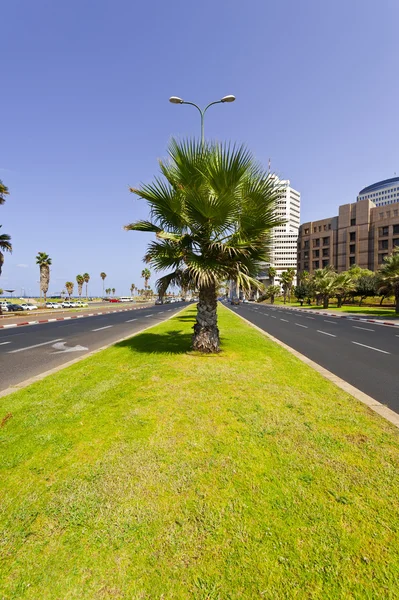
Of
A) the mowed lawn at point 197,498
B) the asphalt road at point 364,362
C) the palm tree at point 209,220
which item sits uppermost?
the palm tree at point 209,220

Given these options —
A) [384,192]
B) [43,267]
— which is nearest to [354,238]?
[43,267]

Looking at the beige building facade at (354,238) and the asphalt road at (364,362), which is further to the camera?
the beige building facade at (354,238)

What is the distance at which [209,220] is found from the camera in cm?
717

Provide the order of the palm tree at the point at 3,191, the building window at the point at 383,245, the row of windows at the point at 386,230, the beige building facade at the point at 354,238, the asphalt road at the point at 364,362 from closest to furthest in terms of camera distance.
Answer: the asphalt road at the point at 364,362 → the palm tree at the point at 3,191 → the row of windows at the point at 386,230 → the building window at the point at 383,245 → the beige building facade at the point at 354,238

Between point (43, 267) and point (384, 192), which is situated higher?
point (384, 192)

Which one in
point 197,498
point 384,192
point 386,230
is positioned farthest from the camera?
point 384,192

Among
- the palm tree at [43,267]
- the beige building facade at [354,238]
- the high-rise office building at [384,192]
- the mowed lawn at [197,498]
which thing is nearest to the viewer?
the mowed lawn at [197,498]

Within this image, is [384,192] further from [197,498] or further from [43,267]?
[197,498]

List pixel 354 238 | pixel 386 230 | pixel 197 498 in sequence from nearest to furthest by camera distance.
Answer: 1. pixel 197 498
2. pixel 386 230
3. pixel 354 238

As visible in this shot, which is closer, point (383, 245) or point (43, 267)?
point (43, 267)

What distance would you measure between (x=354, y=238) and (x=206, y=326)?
92.7 m

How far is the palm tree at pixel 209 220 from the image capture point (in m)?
6.85

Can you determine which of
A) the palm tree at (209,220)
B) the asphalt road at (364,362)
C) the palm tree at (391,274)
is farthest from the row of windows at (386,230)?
the palm tree at (209,220)

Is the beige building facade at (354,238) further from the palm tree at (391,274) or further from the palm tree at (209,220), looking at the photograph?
the palm tree at (209,220)
